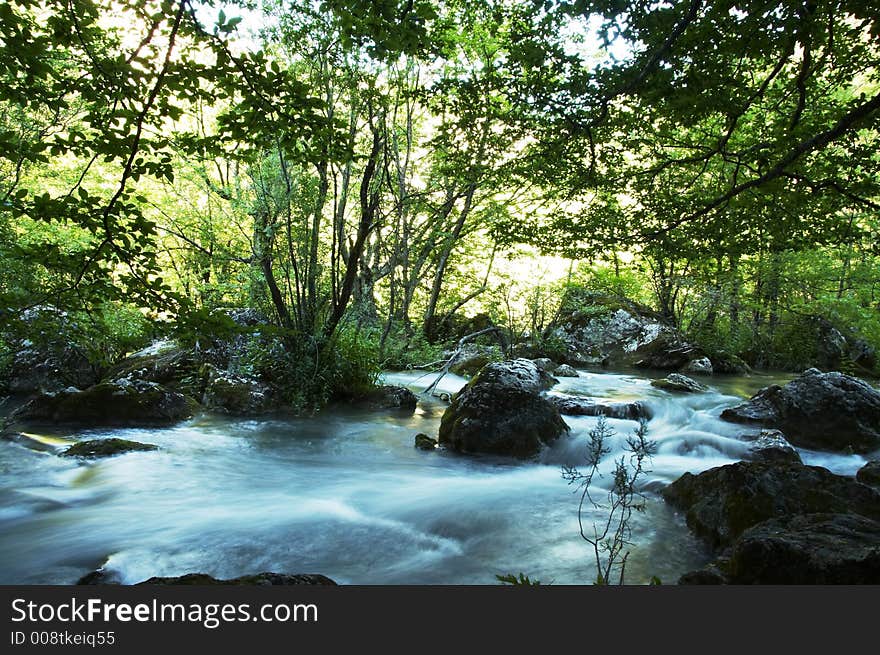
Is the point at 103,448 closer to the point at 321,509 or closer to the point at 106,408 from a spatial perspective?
the point at 106,408

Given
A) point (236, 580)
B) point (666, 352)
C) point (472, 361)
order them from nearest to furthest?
point (236, 580)
point (472, 361)
point (666, 352)

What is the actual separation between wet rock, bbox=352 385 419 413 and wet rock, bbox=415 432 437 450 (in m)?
2.18

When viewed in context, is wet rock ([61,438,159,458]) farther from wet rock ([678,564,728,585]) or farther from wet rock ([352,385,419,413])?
wet rock ([678,564,728,585])

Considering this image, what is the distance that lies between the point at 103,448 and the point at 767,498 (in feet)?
23.8

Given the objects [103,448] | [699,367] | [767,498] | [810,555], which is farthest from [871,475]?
[699,367]

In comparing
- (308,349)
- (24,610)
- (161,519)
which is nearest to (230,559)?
(161,519)

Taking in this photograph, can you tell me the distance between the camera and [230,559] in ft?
12.5

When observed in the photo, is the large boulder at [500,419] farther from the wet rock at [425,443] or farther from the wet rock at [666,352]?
the wet rock at [666,352]

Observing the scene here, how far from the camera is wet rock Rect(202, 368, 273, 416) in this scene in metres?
8.71

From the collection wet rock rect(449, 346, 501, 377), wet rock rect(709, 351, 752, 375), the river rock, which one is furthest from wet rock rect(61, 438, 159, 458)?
wet rock rect(709, 351, 752, 375)

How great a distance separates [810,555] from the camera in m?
2.63

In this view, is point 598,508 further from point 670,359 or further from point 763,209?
point 670,359

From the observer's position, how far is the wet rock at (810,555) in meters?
2.49

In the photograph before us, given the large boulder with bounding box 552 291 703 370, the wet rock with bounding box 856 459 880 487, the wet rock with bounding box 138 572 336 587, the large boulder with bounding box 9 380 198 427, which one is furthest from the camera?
the large boulder with bounding box 552 291 703 370
